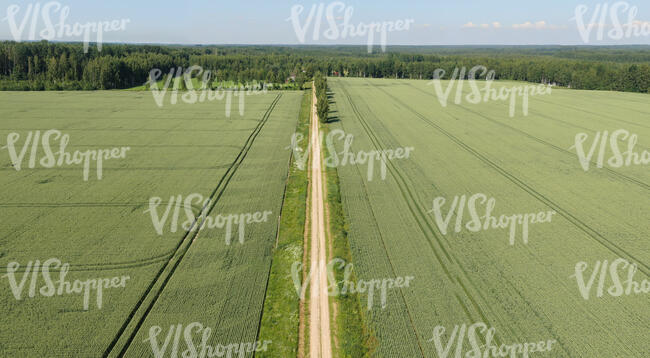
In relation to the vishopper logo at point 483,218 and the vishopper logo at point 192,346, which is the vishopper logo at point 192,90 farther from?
the vishopper logo at point 192,346

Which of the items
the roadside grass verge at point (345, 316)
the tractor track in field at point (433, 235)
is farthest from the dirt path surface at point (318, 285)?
the tractor track in field at point (433, 235)

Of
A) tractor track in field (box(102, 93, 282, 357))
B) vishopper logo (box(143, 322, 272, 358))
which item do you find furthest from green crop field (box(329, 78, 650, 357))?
tractor track in field (box(102, 93, 282, 357))

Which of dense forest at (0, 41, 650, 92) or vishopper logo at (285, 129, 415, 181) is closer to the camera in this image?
vishopper logo at (285, 129, 415, 181)

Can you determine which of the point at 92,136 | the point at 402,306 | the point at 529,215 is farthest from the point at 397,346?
the point at 92,136

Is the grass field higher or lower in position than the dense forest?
lower

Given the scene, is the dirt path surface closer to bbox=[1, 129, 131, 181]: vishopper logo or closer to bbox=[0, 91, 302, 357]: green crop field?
bbox=[0, 91, 302, 357]: green crop field

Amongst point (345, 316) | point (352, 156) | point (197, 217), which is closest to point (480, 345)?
point (345, 316)

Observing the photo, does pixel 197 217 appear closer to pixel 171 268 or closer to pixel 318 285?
pixel 171 268
